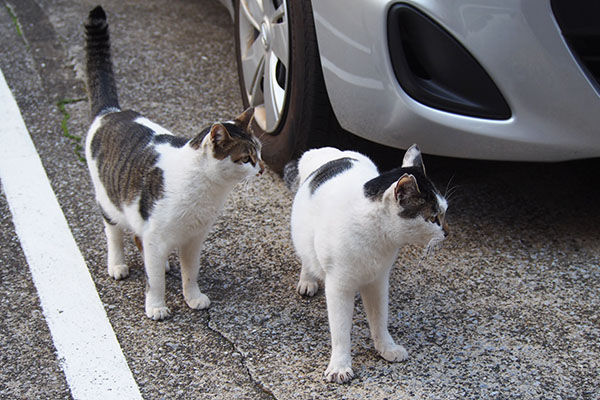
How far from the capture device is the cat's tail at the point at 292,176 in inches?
126

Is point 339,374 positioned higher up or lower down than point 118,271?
higher up

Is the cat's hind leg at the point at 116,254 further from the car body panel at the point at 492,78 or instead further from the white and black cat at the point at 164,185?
the car body panel at the point at 492,78

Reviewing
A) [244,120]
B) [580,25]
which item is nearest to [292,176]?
[244,120]

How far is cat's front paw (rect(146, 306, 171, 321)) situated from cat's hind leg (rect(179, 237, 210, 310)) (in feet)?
0.38

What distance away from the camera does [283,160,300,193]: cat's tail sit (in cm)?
321

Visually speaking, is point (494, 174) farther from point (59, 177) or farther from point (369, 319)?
point (59, 177)

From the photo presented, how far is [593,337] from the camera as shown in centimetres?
277

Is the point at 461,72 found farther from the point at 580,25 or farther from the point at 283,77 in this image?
the point at 283,77

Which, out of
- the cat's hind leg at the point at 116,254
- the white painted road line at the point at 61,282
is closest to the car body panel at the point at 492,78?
the cat's hind leg at the point at 116,254

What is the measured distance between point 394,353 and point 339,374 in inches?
9.1

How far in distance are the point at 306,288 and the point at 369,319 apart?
0.42 m

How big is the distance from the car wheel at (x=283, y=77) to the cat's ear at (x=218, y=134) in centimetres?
75

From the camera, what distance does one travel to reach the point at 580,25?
2713mm

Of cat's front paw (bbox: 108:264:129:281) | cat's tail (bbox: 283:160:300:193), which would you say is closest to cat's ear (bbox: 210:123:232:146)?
cat's tail (bbox: 283:160:300:193)
